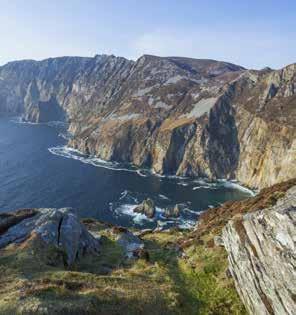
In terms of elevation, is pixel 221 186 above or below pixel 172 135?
below

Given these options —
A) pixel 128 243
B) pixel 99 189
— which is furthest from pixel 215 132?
pixel 128 243

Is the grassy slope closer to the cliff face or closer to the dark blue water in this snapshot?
the dark blue water

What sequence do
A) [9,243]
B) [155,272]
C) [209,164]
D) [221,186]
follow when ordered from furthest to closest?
[209,164]
[221,186]
[9,243]
[155,272]


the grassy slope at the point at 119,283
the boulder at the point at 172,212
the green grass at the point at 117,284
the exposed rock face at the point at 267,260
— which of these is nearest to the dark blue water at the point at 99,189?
the boulder at the point at 172,212

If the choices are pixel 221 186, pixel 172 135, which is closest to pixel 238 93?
pixel 172 135

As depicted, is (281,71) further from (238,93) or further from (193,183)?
(193,183)

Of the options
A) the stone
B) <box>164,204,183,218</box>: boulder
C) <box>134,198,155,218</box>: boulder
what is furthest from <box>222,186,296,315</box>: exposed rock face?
<box>134,198,155,218</box>: boulder

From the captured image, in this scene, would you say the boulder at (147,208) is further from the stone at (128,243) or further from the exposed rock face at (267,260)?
the exposed rock face at (267,260)

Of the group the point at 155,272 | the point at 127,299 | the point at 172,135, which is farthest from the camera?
the point at 172,135
